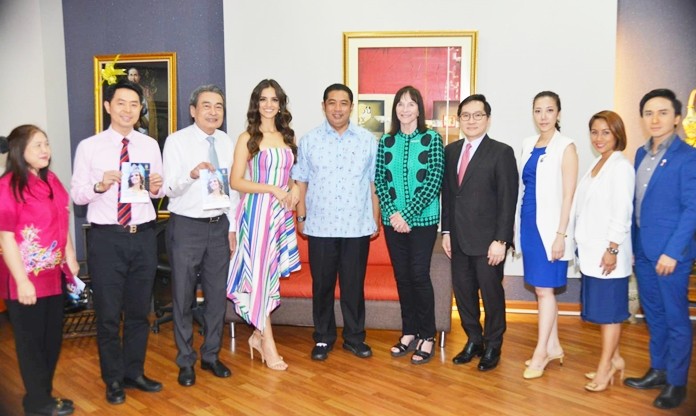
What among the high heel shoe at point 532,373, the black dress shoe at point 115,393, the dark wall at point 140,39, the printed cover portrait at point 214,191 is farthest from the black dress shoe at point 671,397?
the dark wall at point 140,39

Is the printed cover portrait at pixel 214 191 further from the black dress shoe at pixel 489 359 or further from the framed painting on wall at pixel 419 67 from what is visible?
the framed painting on wall at pixel 419 67

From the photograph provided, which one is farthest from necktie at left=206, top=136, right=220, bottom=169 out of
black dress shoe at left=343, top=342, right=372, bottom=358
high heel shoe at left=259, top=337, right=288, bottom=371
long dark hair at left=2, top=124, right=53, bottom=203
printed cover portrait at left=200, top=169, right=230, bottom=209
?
black dress shoe at left=343, top=342, right=372, bottom=358

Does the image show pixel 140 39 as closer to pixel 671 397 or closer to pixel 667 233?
pixel 667 233

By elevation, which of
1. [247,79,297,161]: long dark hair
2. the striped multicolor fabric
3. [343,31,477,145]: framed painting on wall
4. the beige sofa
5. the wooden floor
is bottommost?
the wooden floor

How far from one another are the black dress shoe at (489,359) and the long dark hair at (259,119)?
1731 mm

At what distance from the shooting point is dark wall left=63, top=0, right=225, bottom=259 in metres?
5.17

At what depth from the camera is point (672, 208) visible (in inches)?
116

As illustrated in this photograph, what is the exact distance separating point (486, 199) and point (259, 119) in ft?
4.68

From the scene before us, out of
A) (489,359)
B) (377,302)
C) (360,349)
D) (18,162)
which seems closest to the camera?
(18,162)

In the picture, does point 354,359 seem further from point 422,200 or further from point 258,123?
point 258,123

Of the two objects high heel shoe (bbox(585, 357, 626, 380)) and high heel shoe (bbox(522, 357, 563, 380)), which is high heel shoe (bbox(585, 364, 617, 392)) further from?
high heel shoe (bbox(522, 357, 563, 380))

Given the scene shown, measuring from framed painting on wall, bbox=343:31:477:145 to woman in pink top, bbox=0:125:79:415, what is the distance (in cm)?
267

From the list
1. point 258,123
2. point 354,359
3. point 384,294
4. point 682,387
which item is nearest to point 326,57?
point 258,123

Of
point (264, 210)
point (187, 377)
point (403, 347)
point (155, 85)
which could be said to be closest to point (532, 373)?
point (403, 347)
